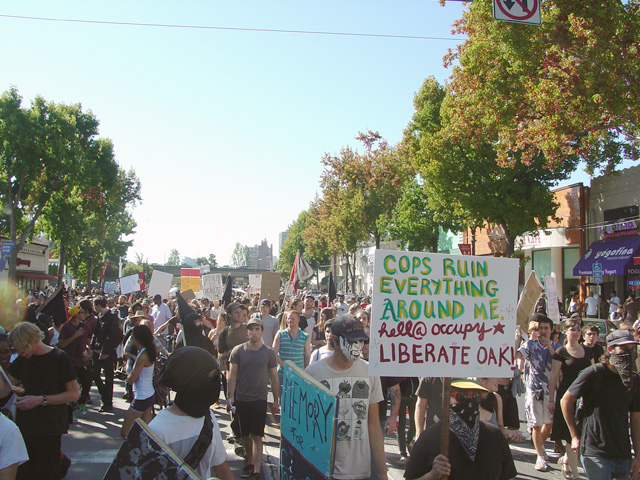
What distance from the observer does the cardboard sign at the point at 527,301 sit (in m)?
9.61

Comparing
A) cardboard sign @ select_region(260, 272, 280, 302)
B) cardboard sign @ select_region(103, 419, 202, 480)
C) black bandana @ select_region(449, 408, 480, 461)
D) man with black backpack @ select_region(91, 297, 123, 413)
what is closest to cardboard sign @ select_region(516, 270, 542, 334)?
black bandana @ select_region(449, 408, 480, 461)

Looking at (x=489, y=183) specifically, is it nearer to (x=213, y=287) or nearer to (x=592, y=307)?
(x=592, y=307)

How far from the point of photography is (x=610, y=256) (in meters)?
24.6

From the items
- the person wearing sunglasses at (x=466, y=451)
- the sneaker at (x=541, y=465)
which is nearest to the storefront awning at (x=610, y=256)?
the sneaker at (x=541, y=465)

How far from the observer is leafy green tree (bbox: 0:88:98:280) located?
3050cm

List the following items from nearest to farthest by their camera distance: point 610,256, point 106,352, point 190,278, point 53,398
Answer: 1. point 53,398
2. point 106,352
3. point 190,278
4. point 610,256

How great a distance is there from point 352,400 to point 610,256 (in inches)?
932

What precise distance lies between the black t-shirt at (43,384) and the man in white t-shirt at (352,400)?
7.22 ft

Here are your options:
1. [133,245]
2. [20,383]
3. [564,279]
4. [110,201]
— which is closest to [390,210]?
[564,279]

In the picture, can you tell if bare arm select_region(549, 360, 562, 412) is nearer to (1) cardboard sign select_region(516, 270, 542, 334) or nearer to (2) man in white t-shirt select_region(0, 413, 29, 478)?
(1) cardboard sign select_region(516, 270, 542, 334)

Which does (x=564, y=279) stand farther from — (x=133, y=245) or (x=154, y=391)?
(x=133, y=245)

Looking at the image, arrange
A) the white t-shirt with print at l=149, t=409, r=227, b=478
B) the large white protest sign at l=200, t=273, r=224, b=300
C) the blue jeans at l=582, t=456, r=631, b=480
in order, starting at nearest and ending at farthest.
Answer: the white t-shirt with print at l=149, t=409, r=227, b=478
the blue jeans at l=582, t=456, r=631, b=480
the large white protest sign at l=200, t=273, r=224, b=300

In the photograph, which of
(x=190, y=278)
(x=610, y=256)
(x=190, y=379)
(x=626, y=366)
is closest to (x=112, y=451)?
(x=190, y=379)

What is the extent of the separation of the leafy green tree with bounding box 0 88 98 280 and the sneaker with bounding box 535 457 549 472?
93.7 feet
